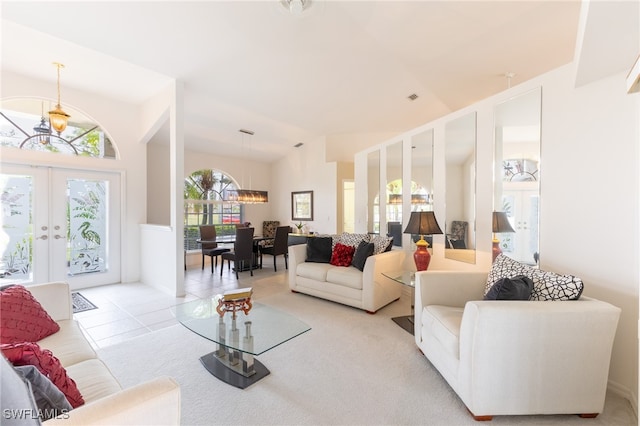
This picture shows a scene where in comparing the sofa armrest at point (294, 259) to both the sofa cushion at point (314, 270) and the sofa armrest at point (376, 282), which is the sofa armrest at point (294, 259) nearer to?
the sofa cushion at point (314, 270)

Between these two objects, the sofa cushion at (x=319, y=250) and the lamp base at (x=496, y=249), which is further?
the sofa cushion at (x=319, y=250)

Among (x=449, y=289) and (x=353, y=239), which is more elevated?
(x=353, y=239)

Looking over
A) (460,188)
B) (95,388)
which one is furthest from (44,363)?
(460,188)

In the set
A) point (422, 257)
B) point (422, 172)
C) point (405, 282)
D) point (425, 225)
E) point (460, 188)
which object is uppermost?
point (422, 172)

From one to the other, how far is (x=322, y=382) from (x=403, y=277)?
1485 millimetres

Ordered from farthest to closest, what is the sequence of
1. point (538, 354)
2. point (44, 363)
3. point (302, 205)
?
1. point (302, 205)
2. point (538, 354)
3. point (44, 363)

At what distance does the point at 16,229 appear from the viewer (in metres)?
3.89

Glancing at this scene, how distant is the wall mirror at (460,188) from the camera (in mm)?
3141

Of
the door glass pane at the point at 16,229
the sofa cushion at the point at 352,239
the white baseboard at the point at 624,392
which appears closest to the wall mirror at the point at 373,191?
the sofa cushion at the point at 352,239

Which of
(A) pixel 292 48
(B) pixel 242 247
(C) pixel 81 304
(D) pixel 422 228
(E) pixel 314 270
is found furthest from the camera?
(B) pixel 242 247

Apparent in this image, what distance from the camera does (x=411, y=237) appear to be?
417 centimetres

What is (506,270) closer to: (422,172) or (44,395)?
(422,172)

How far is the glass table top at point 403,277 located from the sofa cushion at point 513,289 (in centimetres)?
103

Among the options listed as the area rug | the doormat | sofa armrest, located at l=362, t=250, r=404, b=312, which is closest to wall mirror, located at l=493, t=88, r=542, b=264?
sofa armrest, located at l=362, t=250, r=404, b=312
